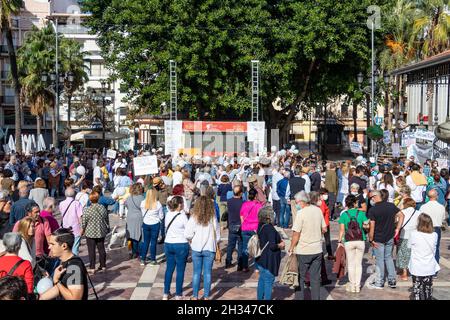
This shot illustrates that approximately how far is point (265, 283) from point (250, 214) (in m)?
2.10

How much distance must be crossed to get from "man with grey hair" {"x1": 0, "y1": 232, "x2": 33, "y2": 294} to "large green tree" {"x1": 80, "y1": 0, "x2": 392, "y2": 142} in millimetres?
25631

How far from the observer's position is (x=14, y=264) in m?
5.65

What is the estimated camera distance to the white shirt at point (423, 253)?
751cm

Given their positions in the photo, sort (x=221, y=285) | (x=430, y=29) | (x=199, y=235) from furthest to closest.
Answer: (x=430, y=29) → (x=221, y=285) → (x=199, y=235)

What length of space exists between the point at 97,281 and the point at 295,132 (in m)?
54.7

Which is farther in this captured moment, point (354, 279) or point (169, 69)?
point (169, 69)

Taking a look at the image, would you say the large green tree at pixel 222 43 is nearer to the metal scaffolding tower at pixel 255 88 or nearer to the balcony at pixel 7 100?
the metal scaffolding tower at pixel 255 88

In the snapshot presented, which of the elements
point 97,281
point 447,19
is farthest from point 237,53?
point 97,281

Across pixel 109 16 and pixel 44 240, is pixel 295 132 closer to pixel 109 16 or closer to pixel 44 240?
pixel 109 16

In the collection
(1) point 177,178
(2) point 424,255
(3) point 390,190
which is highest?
(1) point 177,178

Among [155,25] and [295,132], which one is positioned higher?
[155,25]

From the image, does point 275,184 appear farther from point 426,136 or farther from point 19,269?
point 19,269

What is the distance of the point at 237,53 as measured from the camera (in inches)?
1293

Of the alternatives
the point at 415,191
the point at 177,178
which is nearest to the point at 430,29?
the point at 415,191
